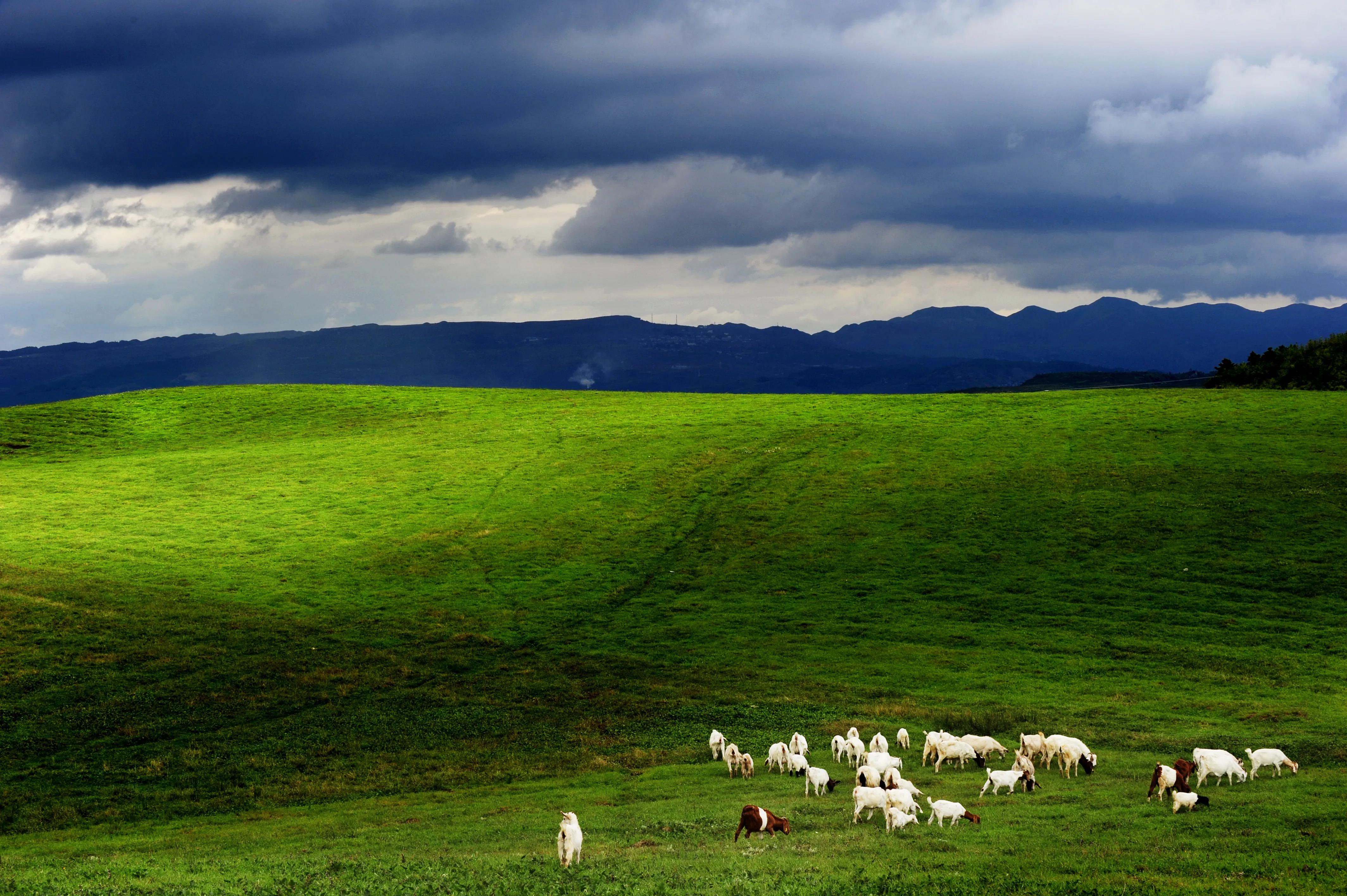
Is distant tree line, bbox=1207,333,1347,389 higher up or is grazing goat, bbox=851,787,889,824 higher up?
distant tree line, bbox=1207,333,1347,389

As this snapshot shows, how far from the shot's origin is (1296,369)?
4417 inches

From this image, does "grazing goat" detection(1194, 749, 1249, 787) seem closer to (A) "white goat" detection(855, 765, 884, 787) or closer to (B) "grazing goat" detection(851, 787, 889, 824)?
(A) "white goat" detection(855, 765, 884, 787)

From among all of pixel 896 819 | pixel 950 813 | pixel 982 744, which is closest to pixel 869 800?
pixel 896 819

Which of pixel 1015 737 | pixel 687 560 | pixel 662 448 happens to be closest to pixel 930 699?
pixel 1015 737

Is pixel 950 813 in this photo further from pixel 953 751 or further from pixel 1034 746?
pixel 1034 746

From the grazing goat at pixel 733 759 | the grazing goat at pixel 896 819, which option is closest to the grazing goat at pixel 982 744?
the grazing goat at pixel 733 759

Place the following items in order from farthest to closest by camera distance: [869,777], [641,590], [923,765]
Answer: [641,590], [923,765], [869,777]

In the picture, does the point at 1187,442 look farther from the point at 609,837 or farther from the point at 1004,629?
the point at 609,837

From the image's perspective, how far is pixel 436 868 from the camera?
20.9 metres

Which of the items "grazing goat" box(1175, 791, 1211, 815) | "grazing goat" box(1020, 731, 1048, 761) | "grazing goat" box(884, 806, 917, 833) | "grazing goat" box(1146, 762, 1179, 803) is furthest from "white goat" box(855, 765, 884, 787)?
"grazing goat" box(1175, 791, 1211, 815)

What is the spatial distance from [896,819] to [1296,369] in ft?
365

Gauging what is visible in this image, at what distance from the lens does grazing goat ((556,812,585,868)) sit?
2092 centimetres

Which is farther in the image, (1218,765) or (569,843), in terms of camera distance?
(1218,765)

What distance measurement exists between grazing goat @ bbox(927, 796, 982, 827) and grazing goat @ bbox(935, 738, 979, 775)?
6431 mm
